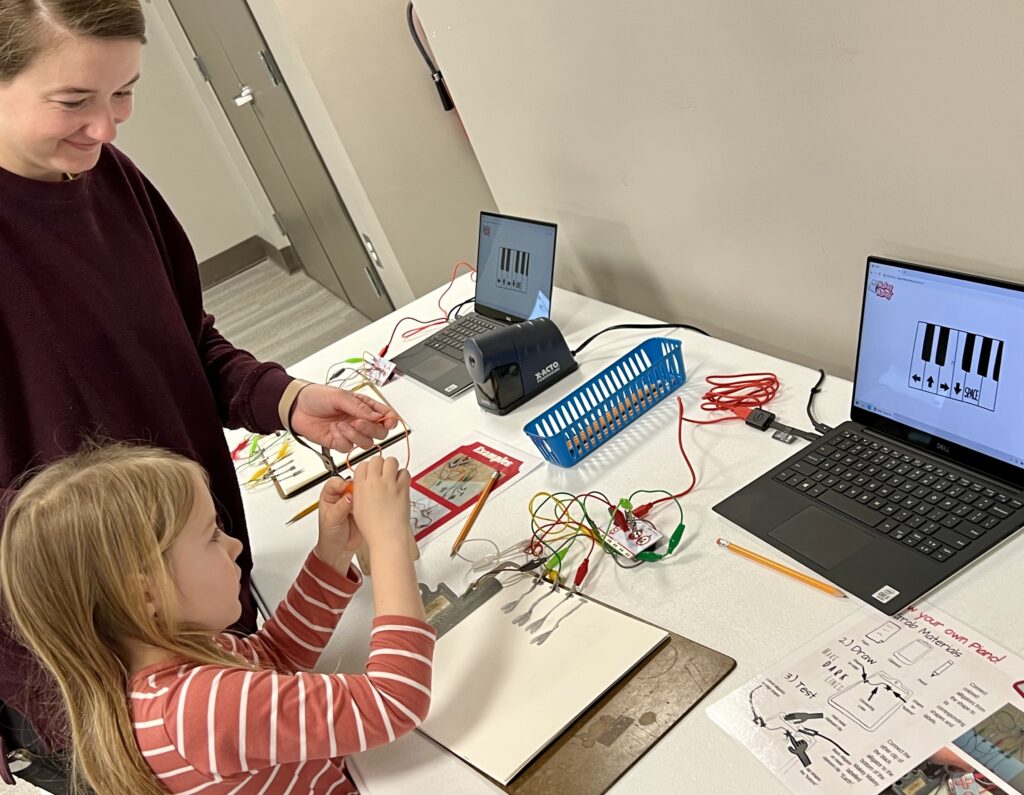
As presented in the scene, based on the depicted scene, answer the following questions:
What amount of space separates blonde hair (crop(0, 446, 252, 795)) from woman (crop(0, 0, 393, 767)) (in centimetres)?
15

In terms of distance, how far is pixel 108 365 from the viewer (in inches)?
42.9

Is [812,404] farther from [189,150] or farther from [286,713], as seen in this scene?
[189,150]

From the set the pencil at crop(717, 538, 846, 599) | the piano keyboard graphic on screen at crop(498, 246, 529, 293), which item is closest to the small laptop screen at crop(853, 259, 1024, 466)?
the pencil at crop(717, 538, 846, 599)

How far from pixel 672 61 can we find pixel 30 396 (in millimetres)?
932

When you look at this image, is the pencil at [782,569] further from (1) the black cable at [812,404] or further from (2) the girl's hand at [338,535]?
(2) the girl's hand at [338,535]

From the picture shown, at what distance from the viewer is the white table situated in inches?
32.7

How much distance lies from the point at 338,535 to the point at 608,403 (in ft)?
1.43

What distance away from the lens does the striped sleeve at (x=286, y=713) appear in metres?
0.85

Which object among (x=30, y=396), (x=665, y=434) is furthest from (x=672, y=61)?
(x=30, y=396)

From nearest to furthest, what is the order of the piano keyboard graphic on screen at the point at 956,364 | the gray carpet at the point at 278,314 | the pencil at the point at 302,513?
the piano keyboard graphic on screen at the point at 956,364, the pencil at the point at 302,513, the gray carpet at the point at 278,314

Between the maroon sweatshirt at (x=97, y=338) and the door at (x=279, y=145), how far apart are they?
1955 millimetres

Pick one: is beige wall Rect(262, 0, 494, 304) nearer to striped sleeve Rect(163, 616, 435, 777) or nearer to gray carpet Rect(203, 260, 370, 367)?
gray carpet Rect(203, 260, 370, 367)

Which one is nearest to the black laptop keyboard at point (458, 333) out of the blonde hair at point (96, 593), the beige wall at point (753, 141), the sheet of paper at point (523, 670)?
the beige wall at point (753, 141)

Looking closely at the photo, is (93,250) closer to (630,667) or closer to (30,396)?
(30,396)
